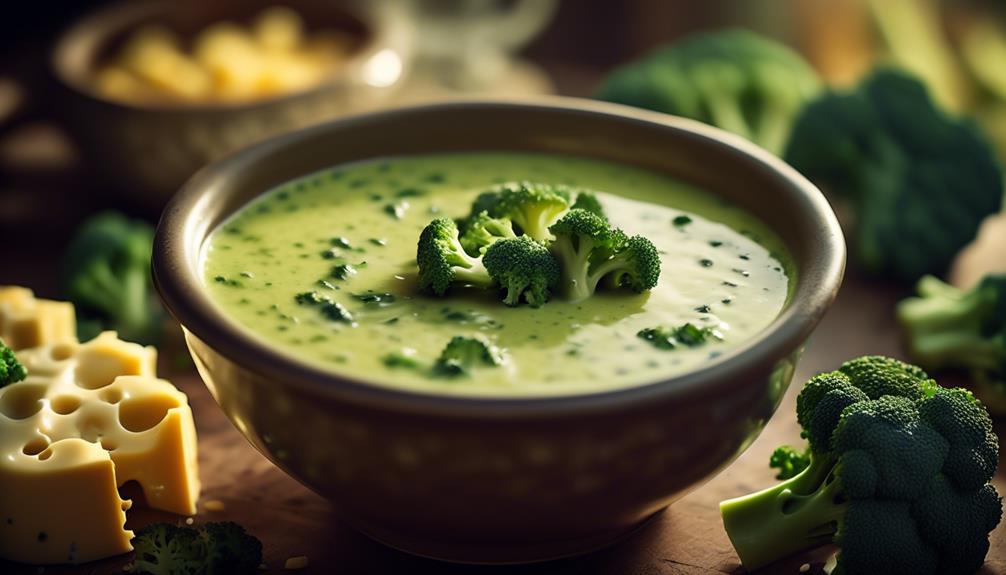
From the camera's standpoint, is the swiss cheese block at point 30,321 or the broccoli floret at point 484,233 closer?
the broccoli floret at point 484,233

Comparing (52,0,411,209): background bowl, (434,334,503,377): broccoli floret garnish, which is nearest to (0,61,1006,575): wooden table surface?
(434,334,503,377): broccoli floret garnish

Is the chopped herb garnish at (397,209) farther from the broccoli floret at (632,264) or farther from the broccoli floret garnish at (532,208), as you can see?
the broccoli floret at (632,264)

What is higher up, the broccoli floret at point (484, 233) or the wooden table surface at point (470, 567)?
the broccoli floret at point (484, 233)

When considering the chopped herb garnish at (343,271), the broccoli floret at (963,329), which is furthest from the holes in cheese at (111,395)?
the broccoli floret at (963,329)

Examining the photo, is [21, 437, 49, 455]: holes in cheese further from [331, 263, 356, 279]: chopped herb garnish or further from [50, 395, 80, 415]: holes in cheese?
[331, 263, 356, 279]: chopped herb garnish

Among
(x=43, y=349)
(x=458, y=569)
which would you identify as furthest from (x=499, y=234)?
(x=43, y=349)
